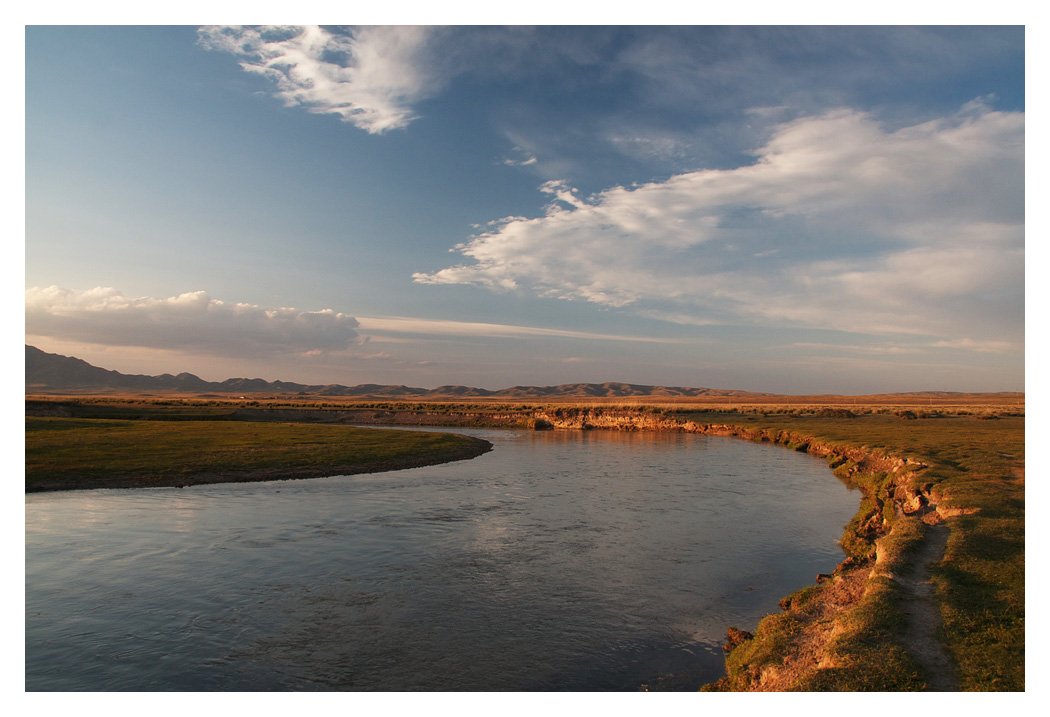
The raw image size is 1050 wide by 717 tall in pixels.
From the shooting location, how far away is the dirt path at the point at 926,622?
37.1 ft

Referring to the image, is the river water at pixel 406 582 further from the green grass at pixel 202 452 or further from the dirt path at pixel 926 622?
the dirt path at pixel 926 622

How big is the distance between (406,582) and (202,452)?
34.2m

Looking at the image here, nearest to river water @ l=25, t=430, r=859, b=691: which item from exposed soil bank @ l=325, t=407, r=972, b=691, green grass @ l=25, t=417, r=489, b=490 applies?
exposed soil bank @ l=325, t=407, r=972, b=691

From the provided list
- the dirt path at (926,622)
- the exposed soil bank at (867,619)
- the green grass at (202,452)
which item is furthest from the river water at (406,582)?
the dirt path at (926,622)

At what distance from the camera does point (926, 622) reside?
13.6 metres

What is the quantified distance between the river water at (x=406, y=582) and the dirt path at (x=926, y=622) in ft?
12.4

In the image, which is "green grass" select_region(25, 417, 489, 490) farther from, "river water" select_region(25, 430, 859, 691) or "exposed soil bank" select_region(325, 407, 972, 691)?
"exposed soil bank" select_region(325, 407, 972, 691)

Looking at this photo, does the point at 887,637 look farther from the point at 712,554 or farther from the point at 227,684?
the point at 227,684

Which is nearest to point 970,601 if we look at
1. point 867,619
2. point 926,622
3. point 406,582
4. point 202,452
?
point 926,622

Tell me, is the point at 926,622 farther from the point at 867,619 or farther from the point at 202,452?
the point at 202,452

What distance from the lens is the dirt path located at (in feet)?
37.1

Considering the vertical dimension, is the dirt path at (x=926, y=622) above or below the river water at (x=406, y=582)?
above

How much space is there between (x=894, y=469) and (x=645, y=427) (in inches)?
2355

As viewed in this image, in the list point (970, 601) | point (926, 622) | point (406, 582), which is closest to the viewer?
point (926, 622)
